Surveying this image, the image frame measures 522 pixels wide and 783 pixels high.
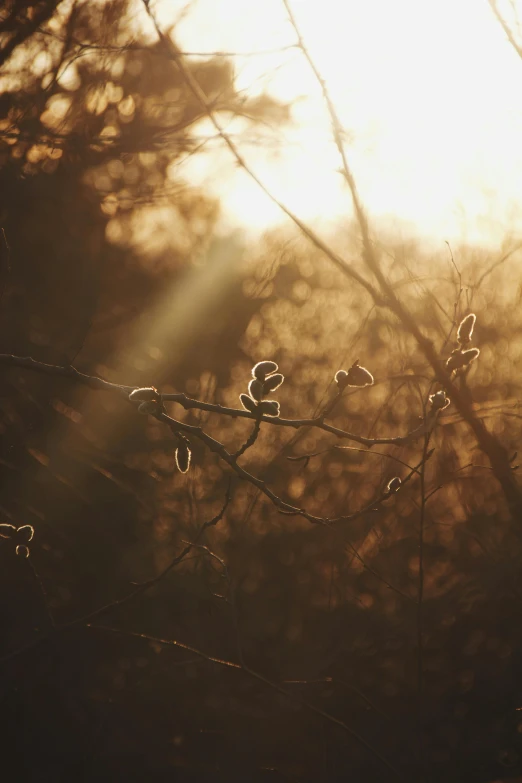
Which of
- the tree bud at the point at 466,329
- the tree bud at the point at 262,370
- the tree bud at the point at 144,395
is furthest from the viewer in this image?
the tree bud at the point at 466,329

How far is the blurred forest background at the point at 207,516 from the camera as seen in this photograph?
437cm

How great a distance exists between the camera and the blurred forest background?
4.37m

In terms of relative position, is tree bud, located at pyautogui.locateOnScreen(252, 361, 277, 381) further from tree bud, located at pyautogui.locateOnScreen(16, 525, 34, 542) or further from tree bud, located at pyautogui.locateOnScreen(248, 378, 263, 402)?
tree bud, located at pyautogui.locateOnScreen(16, 525, 34, 542)

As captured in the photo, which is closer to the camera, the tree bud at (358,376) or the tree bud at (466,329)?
the tree bud at (358,376)

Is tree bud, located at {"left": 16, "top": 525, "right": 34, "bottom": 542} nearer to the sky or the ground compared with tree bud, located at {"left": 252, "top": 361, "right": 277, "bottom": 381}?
nearer to the ground

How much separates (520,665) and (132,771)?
9.11 feet

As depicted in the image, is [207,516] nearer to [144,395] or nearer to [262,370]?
[144,395]

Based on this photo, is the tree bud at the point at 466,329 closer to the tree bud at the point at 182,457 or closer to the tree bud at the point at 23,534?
the tree bud at the point at 182,457

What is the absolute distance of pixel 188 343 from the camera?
639 centimetres

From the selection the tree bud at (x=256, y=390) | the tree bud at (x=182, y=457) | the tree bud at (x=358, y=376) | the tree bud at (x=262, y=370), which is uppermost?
the tree bud at (x=358, y=376)

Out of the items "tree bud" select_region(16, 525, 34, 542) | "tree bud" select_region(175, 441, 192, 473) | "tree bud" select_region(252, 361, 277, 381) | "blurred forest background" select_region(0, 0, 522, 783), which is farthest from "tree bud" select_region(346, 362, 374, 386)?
"blurred forest background" select_region(0, 0, 522, 783)

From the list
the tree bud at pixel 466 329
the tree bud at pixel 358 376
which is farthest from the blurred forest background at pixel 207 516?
the tree bud at pixel 358 376

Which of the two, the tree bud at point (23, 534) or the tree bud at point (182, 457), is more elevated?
the tree bud at point (182, 457)

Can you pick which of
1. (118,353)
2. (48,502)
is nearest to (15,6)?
(118,353)
